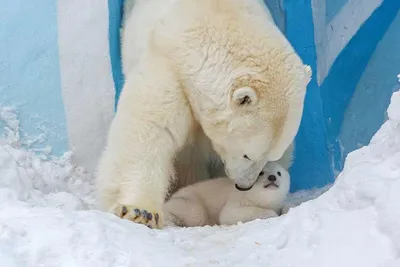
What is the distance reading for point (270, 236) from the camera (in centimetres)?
162

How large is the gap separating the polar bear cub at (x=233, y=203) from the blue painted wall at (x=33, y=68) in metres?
0.74

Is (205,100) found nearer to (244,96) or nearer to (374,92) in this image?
(244,96)

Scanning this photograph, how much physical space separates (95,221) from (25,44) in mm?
1633

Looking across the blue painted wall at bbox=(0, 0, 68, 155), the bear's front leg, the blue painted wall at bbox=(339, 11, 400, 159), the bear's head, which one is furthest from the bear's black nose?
the blue painted wall at bbox=(0, 0, 68, 155)

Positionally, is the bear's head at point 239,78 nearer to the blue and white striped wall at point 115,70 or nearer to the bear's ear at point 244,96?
the bear's ear at point 244,96

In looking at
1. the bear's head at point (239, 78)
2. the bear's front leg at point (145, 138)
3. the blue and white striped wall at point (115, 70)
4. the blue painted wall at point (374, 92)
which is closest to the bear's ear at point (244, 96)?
the bear's head at point (239, 78)

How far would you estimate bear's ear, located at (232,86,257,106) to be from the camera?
7.29 feet

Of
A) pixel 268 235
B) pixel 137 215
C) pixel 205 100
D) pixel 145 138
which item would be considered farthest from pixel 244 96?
pixel 268 235

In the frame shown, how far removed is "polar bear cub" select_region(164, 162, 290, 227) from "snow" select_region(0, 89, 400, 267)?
54 cm

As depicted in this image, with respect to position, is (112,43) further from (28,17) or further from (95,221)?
(95,221)

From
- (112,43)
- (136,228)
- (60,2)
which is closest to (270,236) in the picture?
(136,228)

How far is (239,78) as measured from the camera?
228 cm

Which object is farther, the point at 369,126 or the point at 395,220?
the point at 369,126

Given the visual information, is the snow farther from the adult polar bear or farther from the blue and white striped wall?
the blue and white striped wall
